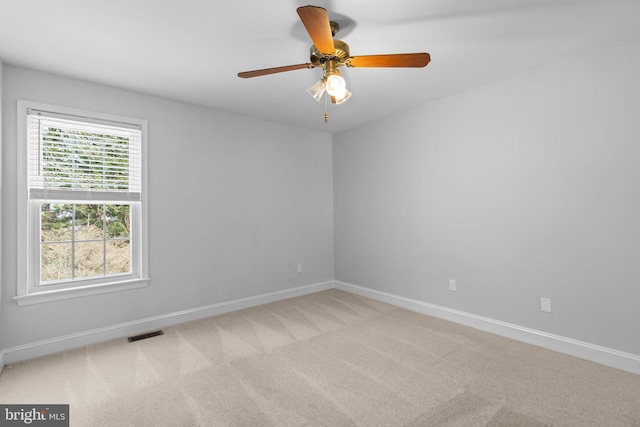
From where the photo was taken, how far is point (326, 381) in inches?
89.7

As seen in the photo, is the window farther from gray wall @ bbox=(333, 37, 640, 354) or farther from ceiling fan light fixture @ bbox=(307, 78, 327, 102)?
gray wall @ bbox=(333, 37, 640, 354)

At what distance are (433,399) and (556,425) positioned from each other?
676 millimetres

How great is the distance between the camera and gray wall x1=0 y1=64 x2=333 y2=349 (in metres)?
2.72

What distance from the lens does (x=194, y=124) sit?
11.9 feet

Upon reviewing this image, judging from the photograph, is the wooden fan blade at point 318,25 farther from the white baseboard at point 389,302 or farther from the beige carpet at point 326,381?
the white baseboard at point 389,302

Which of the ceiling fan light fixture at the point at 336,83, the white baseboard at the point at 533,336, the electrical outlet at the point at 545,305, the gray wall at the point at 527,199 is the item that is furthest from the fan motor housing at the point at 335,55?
the white baseboard at the point at 533,336

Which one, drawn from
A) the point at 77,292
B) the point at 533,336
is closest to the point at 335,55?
the point at 533,336

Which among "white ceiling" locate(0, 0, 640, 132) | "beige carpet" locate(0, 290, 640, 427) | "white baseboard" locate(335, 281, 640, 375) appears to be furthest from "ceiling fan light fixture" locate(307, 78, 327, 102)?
"white baseboard" locate(335, 281, 640, 375)

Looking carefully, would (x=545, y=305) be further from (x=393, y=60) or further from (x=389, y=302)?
(x=393, y=60)

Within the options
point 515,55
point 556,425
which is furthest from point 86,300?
point 515,55

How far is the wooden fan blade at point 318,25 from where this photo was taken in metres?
1.45

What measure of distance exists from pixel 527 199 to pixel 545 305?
99 centimetres

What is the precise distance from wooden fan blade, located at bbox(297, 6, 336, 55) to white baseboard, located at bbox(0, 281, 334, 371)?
3160 millimetres

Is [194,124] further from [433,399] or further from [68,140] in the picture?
[433,399]
